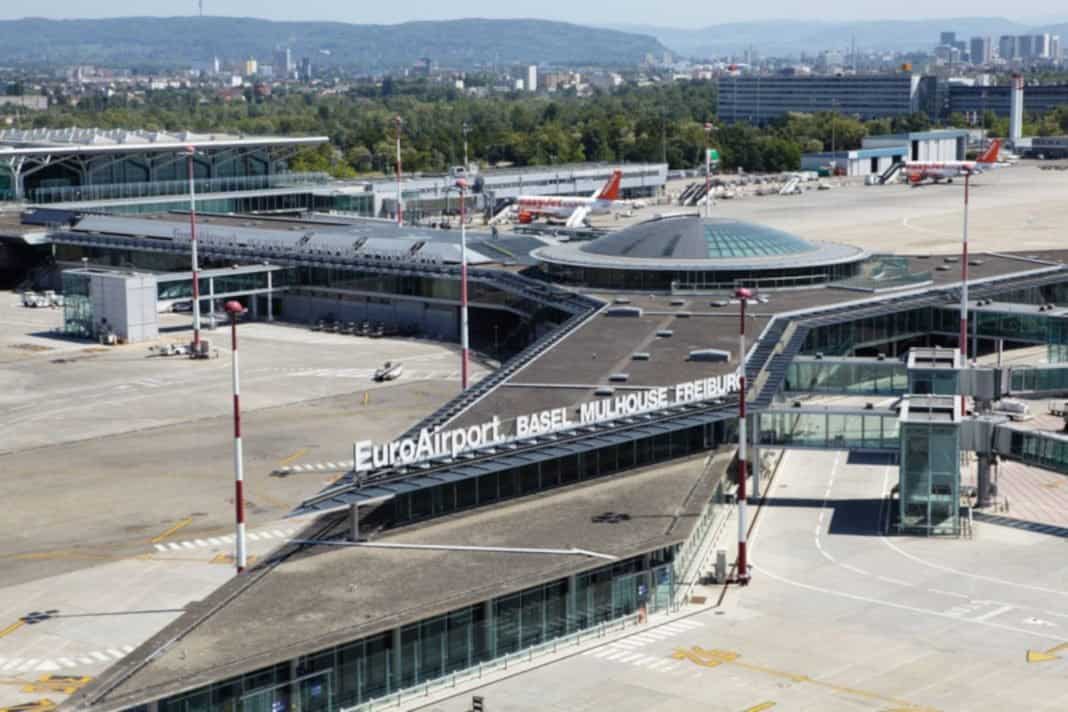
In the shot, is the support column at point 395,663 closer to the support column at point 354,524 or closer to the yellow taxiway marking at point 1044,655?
the support column at point 354,524

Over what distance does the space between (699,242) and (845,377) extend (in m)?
34.1

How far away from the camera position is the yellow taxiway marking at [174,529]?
76.7 metres

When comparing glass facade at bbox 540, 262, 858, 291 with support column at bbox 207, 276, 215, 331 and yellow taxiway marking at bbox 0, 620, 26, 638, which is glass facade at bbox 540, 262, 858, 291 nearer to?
support column at bbox 207, 276, 215, 331

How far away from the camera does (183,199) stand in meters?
200

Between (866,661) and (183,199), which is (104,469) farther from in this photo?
(183,199)

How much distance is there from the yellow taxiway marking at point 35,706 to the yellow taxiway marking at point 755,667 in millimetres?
22139

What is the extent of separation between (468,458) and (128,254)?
101704 millimetres

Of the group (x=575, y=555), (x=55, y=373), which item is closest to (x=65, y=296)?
(x=55, y=373)

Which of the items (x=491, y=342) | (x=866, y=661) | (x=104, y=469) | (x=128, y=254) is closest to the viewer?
(x=866, y=661)

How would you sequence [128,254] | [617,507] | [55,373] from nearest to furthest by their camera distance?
1. [617,507]
2. [55,373]
3. [128,254]

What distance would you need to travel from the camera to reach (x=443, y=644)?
193ft

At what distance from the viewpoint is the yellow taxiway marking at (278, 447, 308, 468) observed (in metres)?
92.5

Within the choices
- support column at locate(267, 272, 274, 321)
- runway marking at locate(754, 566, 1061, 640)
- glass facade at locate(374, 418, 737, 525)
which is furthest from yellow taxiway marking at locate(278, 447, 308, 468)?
support column at locate(267, 272, 274, 321)

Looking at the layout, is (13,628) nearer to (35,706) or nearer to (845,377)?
(35,706)
